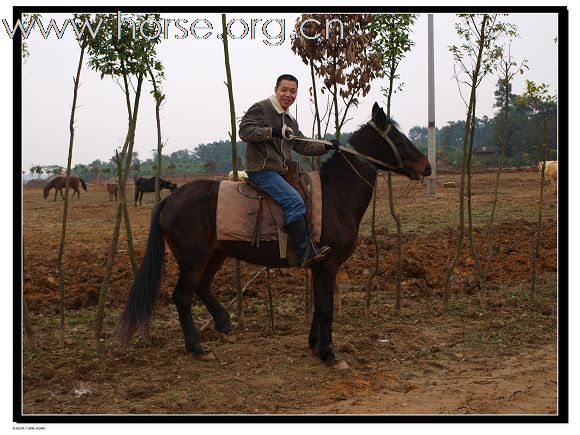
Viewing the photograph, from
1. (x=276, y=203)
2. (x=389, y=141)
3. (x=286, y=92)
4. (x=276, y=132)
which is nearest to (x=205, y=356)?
(x=276, y=203)

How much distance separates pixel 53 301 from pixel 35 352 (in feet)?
7.12

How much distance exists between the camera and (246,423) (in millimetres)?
4180

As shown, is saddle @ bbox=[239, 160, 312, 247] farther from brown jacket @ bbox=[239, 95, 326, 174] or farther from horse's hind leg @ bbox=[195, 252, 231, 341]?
horse's hind leg @ bbox=[195, 252, 231, 341]

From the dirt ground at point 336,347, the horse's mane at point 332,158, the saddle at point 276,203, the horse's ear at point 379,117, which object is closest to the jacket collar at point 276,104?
the saddle at point 276,203

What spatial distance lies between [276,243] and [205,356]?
131cm

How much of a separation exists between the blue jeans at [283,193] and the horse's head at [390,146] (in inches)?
35.8

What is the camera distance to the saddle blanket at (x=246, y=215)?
18.4 ft

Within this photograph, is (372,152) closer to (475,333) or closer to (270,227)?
(270,227)

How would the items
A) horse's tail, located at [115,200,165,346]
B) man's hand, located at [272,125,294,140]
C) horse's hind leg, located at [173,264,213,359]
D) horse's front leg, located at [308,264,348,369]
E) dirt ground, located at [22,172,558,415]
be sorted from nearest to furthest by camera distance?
dirt ground, located at [22,172,558,415] < man's hand, located at [272,125,294,140] < horse's front leg, located at [308,264,348,369] < horse's tail, located at [115,200,165,346] < horse's hind leg, located at [173,264,213,359]

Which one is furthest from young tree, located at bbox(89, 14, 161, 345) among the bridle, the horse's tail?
the bridle

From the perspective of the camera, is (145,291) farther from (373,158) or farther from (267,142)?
(373,158)

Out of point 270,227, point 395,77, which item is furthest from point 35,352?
point 395,77

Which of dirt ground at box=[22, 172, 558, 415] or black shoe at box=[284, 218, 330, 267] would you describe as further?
black shoe at box=[284, 218, 330, 267]

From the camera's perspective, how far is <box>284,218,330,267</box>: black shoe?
17.8 feet
